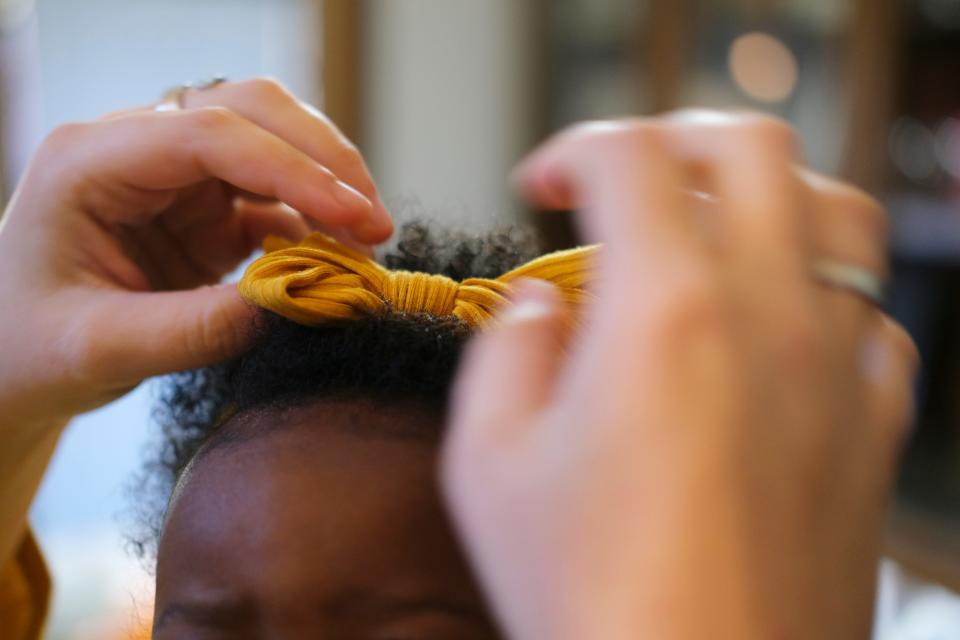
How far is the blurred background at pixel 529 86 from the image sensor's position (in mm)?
2650

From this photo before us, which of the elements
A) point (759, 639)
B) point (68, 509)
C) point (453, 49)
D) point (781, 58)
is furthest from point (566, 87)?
point (759, 639)

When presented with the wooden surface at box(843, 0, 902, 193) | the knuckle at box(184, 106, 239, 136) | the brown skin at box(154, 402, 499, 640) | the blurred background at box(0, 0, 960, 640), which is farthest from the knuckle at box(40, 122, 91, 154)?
the wooden surface at box(843, 0, 902, 193)

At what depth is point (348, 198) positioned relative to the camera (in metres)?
0.66

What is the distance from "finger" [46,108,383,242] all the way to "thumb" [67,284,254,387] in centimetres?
9

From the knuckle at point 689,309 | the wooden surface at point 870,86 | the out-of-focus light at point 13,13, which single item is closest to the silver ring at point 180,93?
the knuckle at point 689,309

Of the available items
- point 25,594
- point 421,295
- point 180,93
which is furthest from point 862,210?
point 25,594

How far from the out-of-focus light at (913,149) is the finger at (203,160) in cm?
255

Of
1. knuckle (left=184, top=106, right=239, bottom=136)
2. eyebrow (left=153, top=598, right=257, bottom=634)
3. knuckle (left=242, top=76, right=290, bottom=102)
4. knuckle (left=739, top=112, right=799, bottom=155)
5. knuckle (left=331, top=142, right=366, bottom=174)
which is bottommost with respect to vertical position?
eyebrow (left=153, top=598, right=257, bottom=634)

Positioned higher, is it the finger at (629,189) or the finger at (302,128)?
the finger at (629,189)

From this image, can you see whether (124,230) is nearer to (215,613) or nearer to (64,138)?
(64,138)

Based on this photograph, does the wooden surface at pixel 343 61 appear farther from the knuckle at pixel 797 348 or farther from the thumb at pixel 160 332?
the knuckle at pixel 797 348

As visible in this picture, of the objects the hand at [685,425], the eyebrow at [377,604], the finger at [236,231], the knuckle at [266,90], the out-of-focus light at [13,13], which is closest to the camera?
the hand at [685,425]

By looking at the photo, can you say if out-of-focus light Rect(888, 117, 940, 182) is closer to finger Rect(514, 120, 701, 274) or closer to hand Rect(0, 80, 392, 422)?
hand Rect(0, 80, 392, 422)

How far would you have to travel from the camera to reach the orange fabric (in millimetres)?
872
